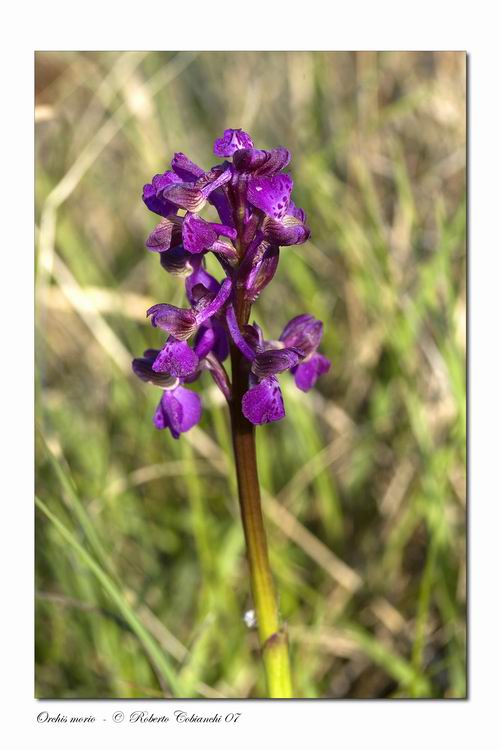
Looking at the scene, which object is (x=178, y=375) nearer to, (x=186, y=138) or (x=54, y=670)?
(x=54, y=670)

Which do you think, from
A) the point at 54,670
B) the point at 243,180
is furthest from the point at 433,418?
the point at 243,180

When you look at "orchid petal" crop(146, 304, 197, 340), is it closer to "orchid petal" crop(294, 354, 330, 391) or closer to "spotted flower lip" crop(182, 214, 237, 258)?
"spotted flower lip" crop(182, 214, 237, 258)

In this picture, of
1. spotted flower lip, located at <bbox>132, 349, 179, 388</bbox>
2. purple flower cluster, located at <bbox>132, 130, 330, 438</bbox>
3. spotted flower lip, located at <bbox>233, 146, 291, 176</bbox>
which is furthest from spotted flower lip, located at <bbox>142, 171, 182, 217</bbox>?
spotted flower lip, located at <bbox>132, 349, 179, 388</bbox>

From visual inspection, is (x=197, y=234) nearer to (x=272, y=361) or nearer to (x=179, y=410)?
(x=272, y=361)

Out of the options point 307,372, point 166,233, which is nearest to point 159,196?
point 166,233

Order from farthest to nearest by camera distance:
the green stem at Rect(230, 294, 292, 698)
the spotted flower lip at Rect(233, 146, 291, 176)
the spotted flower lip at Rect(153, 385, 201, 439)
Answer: the spotted flower lip at Rect(153, 385, 201, 439) < the green stem at Rect(230, 294, 292, 698) < the spotted flower lip at Rect(233, 146, 291, 176)
